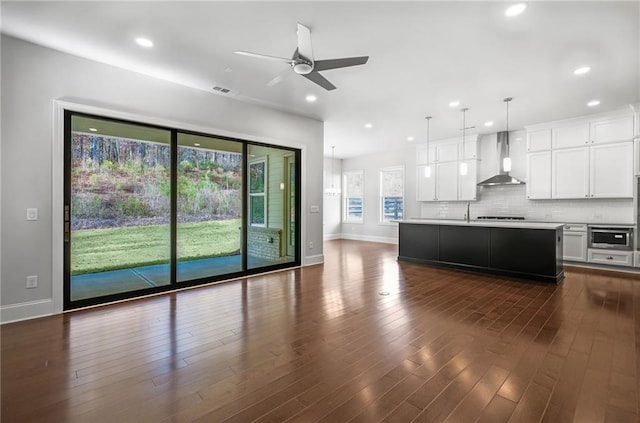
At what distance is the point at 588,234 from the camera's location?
5.80 meters

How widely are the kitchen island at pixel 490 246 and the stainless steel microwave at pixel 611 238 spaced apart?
4.27ft

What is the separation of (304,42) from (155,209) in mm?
3126

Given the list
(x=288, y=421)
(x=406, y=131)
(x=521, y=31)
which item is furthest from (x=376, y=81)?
(x=288, y=421)

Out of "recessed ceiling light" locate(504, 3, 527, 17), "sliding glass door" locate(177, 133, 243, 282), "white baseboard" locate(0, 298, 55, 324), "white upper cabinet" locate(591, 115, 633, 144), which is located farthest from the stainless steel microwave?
"white baseboard" locate(0, 298, 55, 324)

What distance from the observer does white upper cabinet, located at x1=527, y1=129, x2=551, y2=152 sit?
637cm

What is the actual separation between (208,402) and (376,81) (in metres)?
4.23

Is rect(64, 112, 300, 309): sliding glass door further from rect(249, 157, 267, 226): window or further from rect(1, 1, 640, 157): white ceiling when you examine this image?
rect(1, 1, 640, 157): white ceiling

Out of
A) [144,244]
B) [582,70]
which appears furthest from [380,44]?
[144,244]

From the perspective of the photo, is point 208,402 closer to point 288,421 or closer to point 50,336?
point 288,421

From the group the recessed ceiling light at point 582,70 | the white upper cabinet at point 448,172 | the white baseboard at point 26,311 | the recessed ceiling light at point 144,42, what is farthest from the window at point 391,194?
the white baseboard at point 26,311

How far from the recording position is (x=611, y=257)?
18.2 ft

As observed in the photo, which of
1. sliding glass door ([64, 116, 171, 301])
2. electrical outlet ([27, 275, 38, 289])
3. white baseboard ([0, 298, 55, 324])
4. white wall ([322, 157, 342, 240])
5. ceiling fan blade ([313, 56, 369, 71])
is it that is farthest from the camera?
white wall ([322, 157, 342, 240])

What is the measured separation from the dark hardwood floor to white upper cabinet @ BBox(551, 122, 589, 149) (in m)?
3.31

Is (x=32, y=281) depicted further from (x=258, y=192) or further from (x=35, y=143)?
(x=258, y=192)
